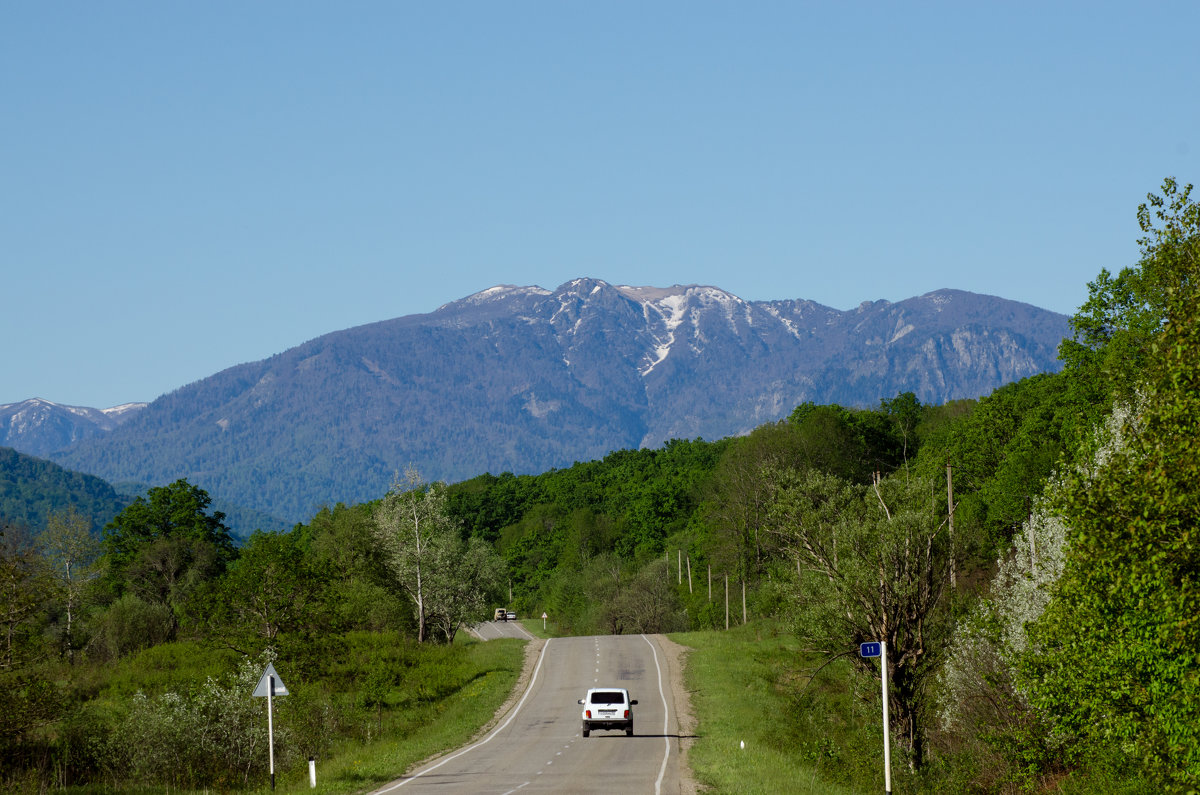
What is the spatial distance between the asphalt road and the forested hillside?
2.64m

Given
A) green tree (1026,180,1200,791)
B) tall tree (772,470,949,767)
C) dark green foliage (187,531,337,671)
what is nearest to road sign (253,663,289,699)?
tall tree (772,470,949,767)

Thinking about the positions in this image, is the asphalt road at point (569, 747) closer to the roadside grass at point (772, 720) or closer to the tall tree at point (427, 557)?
the roadside grass at point (772, 720)

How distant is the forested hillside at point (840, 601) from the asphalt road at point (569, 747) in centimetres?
264

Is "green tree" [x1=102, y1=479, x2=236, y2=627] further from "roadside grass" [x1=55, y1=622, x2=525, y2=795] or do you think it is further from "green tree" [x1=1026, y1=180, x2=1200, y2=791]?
"green tree" [x1=1026, y1=180, x2=1200, y2=791]

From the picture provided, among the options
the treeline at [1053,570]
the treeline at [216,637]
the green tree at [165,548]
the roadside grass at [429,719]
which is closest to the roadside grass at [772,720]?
the treeline at [1053,570]

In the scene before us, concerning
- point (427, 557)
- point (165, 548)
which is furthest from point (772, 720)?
point (165, 548)

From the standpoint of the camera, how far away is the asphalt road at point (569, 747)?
28.2 m

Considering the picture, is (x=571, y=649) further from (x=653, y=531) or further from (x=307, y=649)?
(x=653, y=531)

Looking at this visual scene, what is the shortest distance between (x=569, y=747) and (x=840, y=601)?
9830 millimetres

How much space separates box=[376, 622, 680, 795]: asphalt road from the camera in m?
28.2

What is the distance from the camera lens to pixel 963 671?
38906mm

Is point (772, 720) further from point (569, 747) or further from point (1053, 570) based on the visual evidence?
point (1053, 570)

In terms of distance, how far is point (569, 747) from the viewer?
3809 centimetres

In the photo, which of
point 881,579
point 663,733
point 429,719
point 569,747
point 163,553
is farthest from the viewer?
point 163,553
